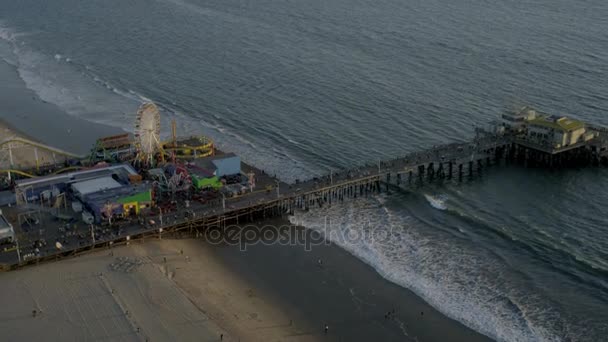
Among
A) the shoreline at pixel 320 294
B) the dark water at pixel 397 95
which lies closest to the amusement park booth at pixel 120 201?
the shoreline at pixel 320 294

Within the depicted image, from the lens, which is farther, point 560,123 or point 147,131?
point 560,123

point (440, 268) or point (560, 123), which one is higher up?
point (560, 123)

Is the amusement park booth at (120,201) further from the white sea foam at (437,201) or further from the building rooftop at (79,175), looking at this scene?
the white sea foam at (437,201)

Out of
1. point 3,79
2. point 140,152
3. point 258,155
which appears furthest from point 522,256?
point 3,79

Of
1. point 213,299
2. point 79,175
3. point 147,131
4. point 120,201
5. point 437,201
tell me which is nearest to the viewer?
point 213,299

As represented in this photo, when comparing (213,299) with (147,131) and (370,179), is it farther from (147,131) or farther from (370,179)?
(370,179)

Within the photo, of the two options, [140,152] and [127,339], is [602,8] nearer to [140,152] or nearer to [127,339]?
[140,152]

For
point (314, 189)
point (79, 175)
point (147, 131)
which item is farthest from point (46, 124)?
point (314, 189)
